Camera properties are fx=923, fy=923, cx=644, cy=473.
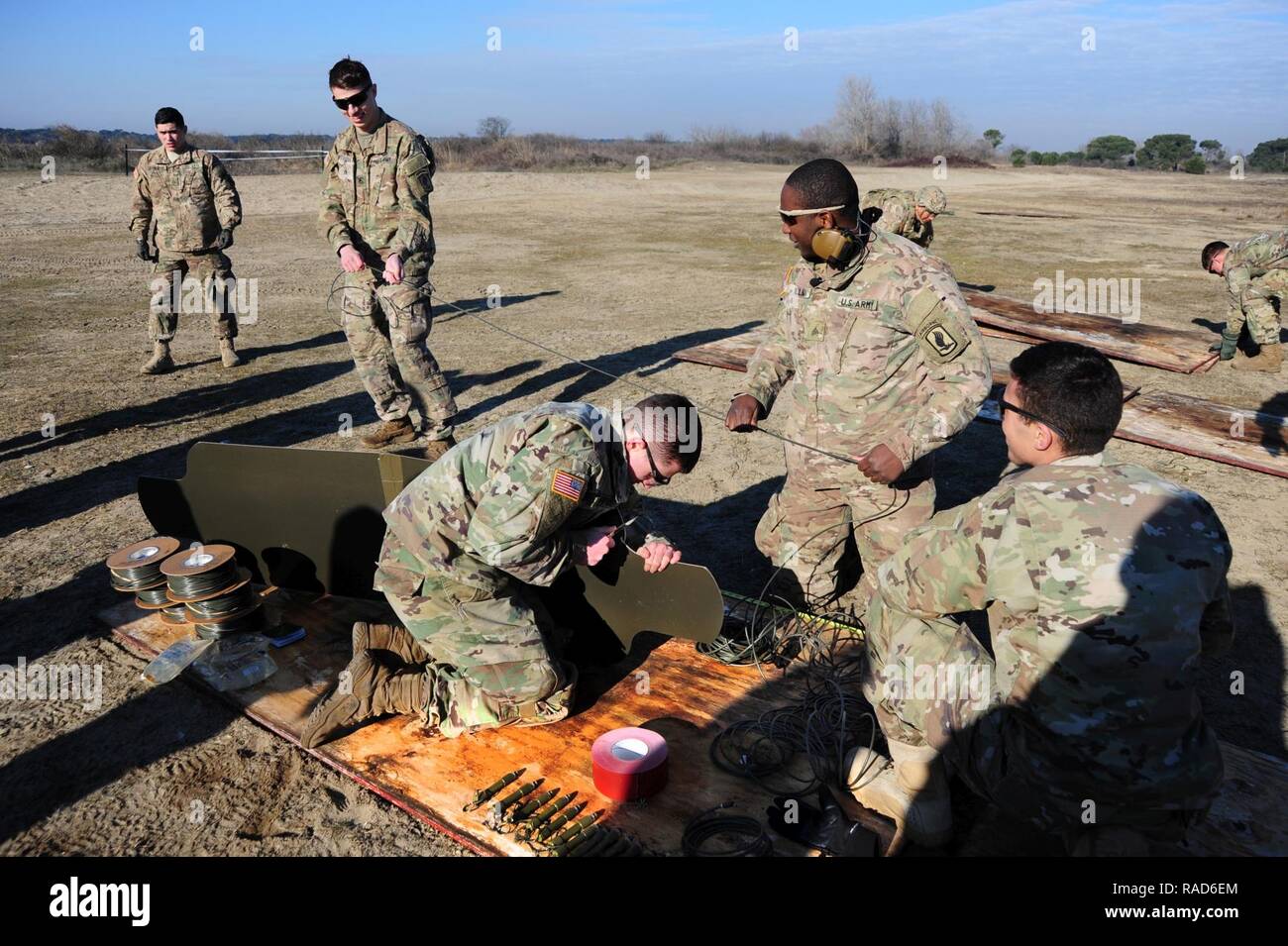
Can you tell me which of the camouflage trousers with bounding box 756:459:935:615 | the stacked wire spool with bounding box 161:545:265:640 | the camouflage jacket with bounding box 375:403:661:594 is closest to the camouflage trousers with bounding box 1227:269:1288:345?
the camouflage trousers with bounding box 756:459:935:615

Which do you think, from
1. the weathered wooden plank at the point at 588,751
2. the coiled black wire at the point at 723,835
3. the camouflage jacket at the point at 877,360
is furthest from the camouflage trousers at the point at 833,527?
the coiled black wire at the point at 723,835

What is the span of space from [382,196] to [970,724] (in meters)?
5.45

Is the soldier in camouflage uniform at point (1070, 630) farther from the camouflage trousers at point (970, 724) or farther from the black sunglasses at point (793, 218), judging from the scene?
the black sunglasses at point (793, 218)

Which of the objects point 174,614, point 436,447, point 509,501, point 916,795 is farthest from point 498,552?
point 436,447

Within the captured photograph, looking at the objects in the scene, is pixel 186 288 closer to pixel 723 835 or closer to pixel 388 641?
pixel 388 641

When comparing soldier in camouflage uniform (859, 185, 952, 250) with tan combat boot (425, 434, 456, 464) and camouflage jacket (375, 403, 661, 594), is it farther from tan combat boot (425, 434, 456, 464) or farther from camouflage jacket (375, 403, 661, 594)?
camouflage jacket (375, 403, 661, 594)

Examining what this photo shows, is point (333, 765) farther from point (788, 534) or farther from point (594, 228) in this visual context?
point (594, 228)

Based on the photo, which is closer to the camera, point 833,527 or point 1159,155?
point 833,527

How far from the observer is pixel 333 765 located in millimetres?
3521

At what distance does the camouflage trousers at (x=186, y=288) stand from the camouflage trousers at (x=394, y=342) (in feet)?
9.83

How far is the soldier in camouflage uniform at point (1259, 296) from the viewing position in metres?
9.38

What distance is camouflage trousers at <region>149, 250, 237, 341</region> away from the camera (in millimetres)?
8930

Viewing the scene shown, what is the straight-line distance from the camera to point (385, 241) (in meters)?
6.70
